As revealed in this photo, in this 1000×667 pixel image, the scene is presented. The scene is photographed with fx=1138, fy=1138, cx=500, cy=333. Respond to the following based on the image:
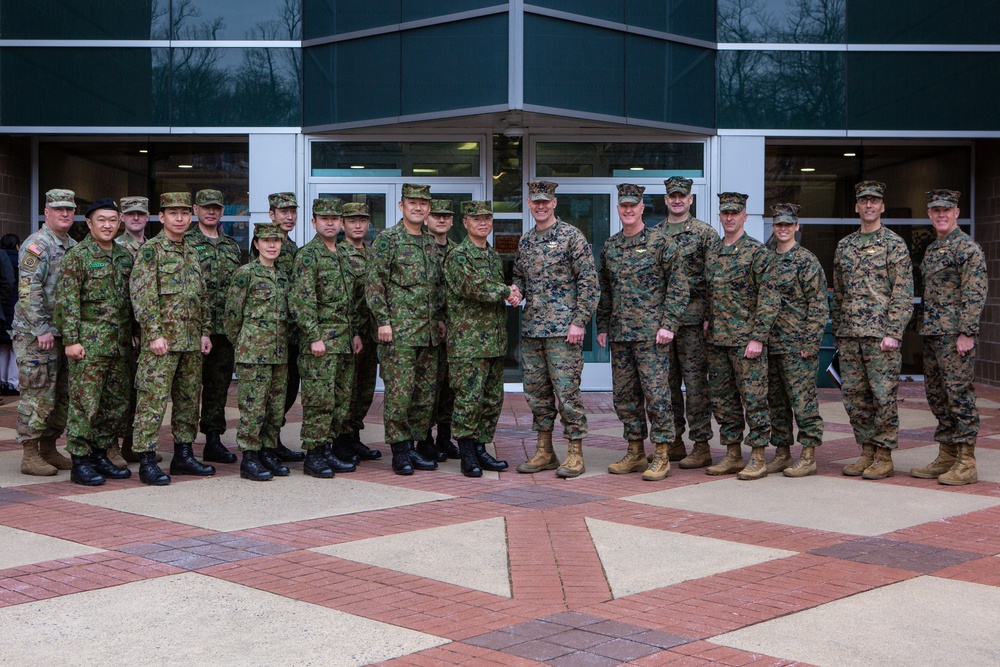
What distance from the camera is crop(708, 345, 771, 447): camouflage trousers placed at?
813 cm

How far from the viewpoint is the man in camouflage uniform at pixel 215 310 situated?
8.63 m

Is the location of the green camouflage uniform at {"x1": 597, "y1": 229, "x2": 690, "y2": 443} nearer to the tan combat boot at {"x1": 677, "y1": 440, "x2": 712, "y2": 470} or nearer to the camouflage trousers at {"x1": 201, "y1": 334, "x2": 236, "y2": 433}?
the tan combat boot at {"x1": 677, "y1": 440, "x2": 712, "y2": 470}

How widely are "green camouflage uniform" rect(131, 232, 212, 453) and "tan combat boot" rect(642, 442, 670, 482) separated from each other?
3.31 metres

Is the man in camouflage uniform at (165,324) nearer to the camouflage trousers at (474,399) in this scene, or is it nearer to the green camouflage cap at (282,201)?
the green camouflage cap at (282,201)

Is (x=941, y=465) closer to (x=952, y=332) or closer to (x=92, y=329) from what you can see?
(x=952, y=332)

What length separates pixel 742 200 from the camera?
8281 mm

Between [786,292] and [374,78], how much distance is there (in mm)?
6909

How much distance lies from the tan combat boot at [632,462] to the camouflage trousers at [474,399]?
97 centimetres

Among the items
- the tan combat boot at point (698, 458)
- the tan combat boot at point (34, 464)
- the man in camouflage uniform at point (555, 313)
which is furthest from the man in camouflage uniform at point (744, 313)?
the tan combat boot at point (34, 464)

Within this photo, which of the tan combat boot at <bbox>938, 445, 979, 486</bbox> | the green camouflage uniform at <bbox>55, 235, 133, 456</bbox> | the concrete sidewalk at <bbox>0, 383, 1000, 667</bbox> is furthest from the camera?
the tan combat boot at <bbox>938, 445, 979, 486</bbox>

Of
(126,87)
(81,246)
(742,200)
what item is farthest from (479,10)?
(81,246)

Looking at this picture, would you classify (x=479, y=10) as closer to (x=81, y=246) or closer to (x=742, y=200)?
(x=742, y=200)

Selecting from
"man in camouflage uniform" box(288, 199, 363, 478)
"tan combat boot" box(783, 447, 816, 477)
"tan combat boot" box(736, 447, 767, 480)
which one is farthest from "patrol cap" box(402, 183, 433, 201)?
"tan combat boot" box(783, 447, 816, 477)

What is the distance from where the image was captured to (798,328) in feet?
26.8
